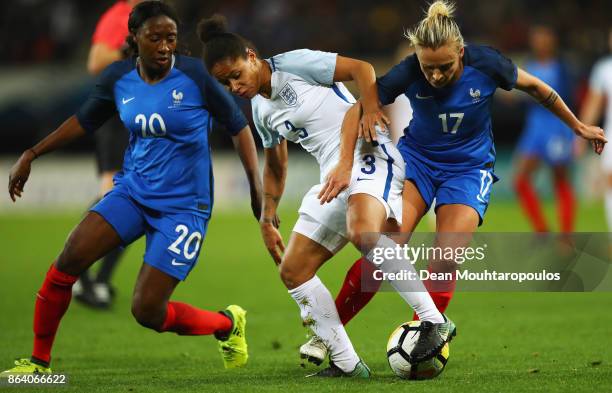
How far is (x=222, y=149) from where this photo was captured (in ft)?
67.8

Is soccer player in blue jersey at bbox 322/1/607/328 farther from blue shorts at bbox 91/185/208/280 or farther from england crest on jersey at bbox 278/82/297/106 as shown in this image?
blue shorts at bbox 91/185/208/280

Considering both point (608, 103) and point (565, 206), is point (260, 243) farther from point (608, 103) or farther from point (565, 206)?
point (608, 103)

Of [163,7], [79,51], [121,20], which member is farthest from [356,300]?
[79,51]

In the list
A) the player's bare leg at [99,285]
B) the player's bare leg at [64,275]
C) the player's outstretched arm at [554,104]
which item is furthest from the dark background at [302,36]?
the player's bare leg at [64,275]

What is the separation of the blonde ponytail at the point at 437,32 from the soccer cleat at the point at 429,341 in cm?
146

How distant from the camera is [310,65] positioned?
5.59 meters

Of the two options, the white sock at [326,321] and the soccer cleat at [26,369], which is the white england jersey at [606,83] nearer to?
the white sock at [326,321]

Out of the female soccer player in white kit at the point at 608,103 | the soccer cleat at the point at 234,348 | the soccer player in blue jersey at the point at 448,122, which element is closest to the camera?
A: the soccer player in blue jersey at the point at 448,122

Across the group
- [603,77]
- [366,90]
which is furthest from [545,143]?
[366,90]

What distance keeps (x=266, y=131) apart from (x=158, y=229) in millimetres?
829

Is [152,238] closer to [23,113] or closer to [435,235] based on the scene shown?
[435,235]

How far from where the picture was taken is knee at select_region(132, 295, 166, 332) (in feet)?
18.6

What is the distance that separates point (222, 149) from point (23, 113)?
13.6 feet

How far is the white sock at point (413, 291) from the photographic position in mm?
5242
